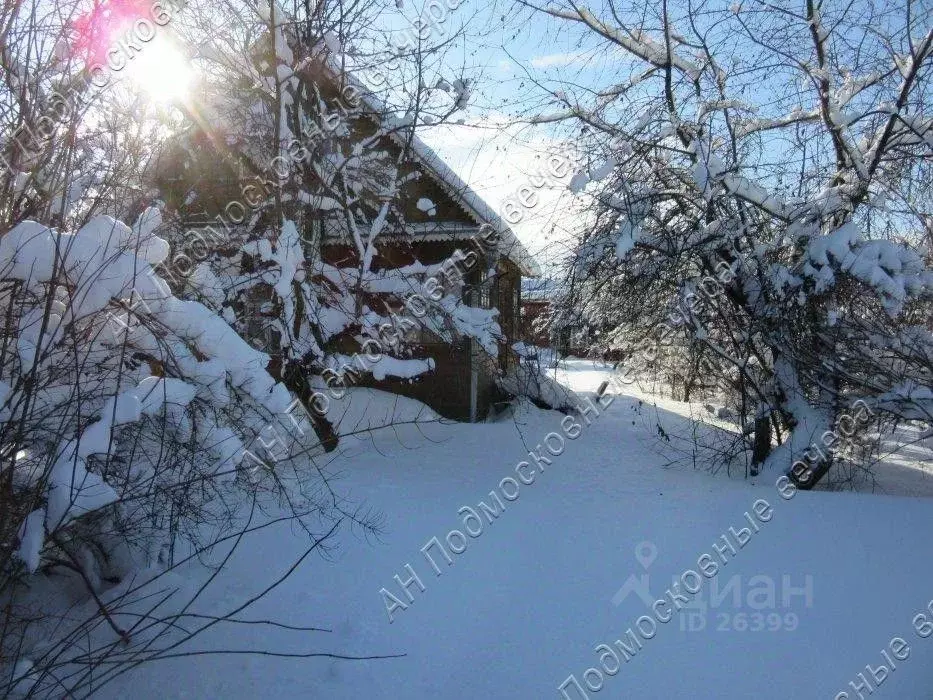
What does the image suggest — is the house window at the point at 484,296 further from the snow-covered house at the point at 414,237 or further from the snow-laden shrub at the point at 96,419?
the snow-laden shrub at the point at 96,419

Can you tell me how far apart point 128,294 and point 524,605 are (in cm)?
300

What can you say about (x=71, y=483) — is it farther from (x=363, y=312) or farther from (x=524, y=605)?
(x=363, y=312)

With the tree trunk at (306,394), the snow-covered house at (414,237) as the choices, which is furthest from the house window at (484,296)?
the tree trunk at (306,394)

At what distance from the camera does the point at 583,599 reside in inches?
172

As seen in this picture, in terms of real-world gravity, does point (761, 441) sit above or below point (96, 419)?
below

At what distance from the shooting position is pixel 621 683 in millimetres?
3521

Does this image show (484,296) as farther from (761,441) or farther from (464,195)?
(761,441)

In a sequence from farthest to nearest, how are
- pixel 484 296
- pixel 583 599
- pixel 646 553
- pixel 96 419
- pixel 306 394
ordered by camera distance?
pixel 484 296
pixel 306 394
pixel 646 553
pixel 583 599
pixel 96 419

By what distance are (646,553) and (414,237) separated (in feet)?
21.8

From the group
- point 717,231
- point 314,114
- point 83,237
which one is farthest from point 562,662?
point 314,114

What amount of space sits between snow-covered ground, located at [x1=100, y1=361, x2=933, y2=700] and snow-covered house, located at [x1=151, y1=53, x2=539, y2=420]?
298 centimetres

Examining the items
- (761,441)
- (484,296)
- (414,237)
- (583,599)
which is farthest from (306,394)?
(761,441)

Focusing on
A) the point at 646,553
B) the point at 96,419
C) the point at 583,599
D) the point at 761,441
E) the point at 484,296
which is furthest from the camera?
the point at 484,296

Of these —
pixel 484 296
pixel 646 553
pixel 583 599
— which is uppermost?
pixel 484 296
